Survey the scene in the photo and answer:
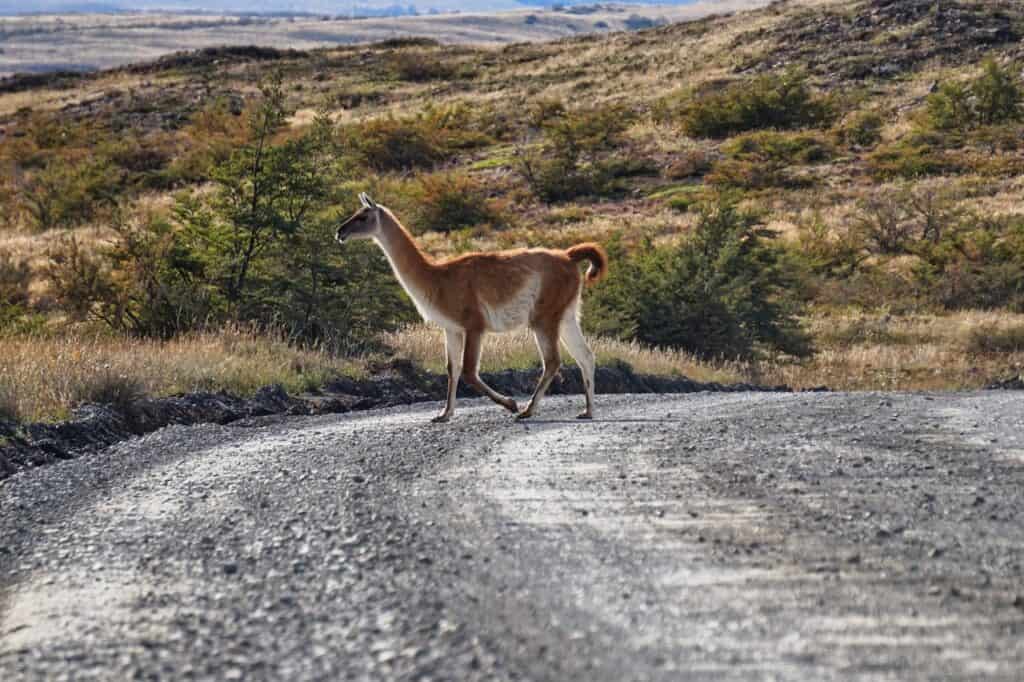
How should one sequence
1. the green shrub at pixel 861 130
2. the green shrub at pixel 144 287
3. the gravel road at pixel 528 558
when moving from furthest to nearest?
the green shrub at pixel 861 130
the green shrub at pixel 144 287
the gravel road at pixel 528 558

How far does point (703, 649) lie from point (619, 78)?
77.0 metres

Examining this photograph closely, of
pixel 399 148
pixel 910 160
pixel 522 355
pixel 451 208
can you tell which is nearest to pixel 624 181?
pixel 451 208

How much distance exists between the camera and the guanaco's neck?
37.9 ft

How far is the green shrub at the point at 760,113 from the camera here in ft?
188

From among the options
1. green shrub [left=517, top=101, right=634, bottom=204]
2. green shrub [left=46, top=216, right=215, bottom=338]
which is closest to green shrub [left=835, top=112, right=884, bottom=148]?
green shrub [left=517, top=101, right=634, bottom=204]

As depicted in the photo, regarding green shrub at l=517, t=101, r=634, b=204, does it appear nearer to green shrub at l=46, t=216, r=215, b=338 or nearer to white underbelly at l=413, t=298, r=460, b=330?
green shrub at l=46, t=216, r=215, b=338

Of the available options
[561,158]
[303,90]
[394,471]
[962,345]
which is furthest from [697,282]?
[303,90]

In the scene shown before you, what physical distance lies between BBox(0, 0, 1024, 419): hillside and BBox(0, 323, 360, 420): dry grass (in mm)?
1926

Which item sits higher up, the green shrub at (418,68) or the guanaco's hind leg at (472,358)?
the guanaco's hind leg at (472,358)

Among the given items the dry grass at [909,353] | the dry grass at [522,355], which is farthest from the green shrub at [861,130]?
the dry grass at [522,355]

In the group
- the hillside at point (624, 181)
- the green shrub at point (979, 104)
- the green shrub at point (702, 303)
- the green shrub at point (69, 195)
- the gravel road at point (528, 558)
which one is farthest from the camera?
the green shrub at point (979, 104)

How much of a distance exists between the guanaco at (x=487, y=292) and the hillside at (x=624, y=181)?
4.84 m

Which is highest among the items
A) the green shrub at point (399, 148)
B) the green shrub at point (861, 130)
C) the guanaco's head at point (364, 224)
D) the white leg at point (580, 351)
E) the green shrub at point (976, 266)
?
the guanaco's head at point (364, 224)

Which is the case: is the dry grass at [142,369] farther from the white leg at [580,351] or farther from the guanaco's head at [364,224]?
the white leg at [580,351]
